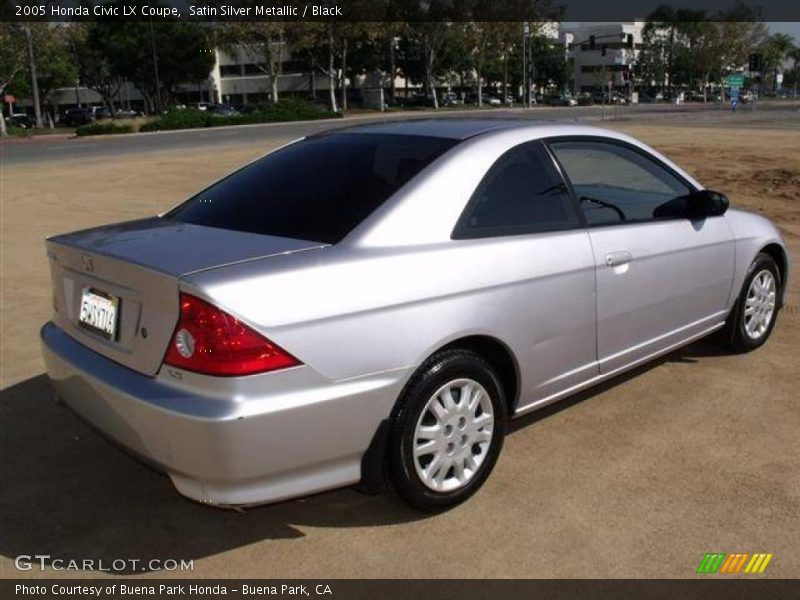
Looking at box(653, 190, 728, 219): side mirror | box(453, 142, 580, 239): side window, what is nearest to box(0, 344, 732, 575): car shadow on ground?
box(453, 142, 580, 239): side window

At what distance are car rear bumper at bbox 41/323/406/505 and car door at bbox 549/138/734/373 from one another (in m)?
1.42

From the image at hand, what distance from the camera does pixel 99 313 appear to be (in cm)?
311

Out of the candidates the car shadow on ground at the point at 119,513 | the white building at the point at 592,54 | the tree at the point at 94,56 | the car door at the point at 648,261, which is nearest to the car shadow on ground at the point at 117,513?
the car shadow on ground at the point at 119,513

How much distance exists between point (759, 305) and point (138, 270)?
4019 mm

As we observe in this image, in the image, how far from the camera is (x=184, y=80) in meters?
74.5

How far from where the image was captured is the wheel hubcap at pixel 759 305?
4996mm

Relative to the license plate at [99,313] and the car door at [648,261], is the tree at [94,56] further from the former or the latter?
the license plate at [99,313]

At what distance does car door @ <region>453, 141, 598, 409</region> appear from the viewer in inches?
131

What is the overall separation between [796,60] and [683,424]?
578 feet

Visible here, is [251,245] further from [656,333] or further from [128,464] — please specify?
[656,333]

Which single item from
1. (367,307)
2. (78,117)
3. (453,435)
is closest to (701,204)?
(453,435)

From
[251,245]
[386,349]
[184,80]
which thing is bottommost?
[386,349]

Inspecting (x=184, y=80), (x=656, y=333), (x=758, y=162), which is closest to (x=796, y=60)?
(x=184, y=80)

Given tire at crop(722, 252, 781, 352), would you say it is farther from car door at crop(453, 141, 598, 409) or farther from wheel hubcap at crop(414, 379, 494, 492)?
wheel hubcap at crop(414, 379, 494, 492)
